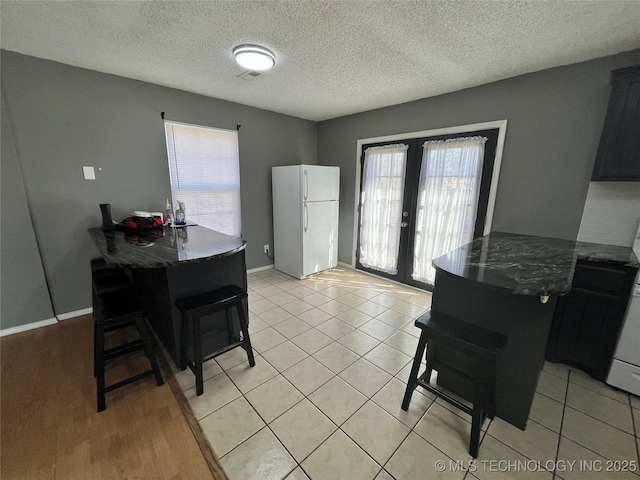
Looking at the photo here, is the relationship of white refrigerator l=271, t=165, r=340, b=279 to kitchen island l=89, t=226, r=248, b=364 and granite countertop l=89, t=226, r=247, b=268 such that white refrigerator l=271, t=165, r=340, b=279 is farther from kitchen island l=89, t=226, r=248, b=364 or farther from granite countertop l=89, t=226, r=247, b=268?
kitchen island l=89, t=226, r=248, b=364

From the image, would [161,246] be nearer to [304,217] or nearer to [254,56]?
[254,56]

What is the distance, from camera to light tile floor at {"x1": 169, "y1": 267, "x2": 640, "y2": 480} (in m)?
1.35

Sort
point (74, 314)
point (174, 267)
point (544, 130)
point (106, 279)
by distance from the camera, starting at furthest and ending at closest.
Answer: point (74, 314) < point (544, 130) < point (106, 279) < point (174, 267)

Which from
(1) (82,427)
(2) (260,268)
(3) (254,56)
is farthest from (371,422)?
(2) (260,268)

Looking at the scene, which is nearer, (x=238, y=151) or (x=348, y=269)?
(x=238, y=151)

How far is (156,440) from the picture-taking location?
4.82 feet

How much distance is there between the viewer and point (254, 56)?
2.07 m

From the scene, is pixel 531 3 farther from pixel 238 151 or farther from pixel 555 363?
pixel 238 151

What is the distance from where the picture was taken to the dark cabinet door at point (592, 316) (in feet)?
5.90

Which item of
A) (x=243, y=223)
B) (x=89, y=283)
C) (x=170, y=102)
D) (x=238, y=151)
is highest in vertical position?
(x=170, y=102)

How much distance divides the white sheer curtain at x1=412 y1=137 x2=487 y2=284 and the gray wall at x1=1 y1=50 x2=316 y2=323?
2829 mm

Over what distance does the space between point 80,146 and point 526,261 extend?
156 inches

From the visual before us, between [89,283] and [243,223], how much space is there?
1862 millimetres

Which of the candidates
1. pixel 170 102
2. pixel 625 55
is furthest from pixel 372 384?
pixel 170 102
